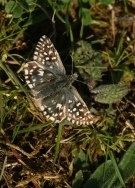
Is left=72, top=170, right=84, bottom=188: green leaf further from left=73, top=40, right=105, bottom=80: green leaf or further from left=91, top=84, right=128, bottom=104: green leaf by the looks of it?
left=73, top=40, right=105, bottom=80: green leaf

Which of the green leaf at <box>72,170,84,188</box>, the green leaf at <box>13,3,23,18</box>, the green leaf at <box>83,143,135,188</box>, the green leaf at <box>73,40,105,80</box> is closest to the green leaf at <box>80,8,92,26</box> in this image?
the green leaf at <box>73,40,105,80</box>

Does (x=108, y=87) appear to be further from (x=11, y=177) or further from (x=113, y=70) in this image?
(x=11, y=177)

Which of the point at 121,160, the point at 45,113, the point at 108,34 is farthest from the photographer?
the point at 108,34

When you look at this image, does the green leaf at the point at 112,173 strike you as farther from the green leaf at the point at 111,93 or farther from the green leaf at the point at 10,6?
the green leaf at the point at 10,6

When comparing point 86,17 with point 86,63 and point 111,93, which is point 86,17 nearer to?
point 86,63

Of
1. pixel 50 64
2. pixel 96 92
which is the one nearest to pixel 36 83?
pixel 50 64

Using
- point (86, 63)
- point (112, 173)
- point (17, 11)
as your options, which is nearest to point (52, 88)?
point (86, 63)
